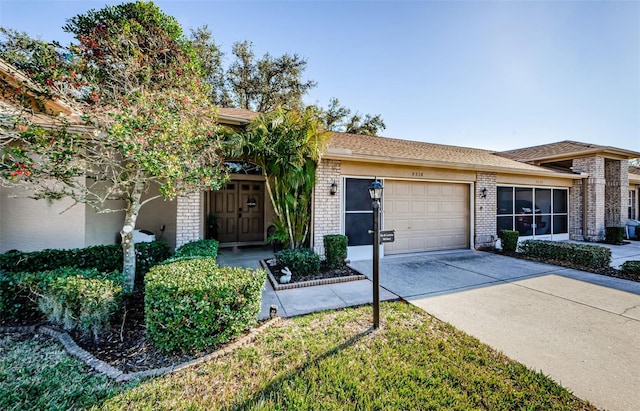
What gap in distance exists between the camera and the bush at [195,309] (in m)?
2.84

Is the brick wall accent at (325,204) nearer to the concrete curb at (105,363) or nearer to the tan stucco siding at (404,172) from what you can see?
the tan stucco siding at (404,172)

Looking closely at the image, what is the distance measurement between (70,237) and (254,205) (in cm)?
503

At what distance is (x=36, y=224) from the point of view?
5258 mm

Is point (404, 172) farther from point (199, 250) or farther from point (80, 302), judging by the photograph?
point (80, 302)

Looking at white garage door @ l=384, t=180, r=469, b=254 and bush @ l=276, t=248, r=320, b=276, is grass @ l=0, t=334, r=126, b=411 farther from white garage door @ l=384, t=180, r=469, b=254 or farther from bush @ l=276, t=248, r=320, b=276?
white garage door @ l=384, t=180, r=469, b=254

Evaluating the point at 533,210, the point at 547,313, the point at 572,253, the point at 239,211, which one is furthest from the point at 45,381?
the point at 533,210

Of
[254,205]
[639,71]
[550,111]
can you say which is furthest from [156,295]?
[639,71]

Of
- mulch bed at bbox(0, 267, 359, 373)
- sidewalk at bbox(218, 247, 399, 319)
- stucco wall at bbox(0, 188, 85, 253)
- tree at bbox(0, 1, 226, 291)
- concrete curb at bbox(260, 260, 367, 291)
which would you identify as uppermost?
tree at bbox(0, 1, 226, 291)

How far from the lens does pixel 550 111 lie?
950 centimetres

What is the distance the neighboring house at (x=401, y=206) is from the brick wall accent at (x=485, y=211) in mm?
36

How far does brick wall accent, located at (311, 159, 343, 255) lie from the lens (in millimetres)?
6926

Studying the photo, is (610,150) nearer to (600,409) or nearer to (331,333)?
(600,409)

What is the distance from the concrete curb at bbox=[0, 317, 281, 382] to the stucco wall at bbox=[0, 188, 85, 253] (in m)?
2.61

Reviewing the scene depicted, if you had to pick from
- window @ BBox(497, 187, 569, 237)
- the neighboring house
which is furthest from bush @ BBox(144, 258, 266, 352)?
window @ BBox(497, 187, 569, 237)
